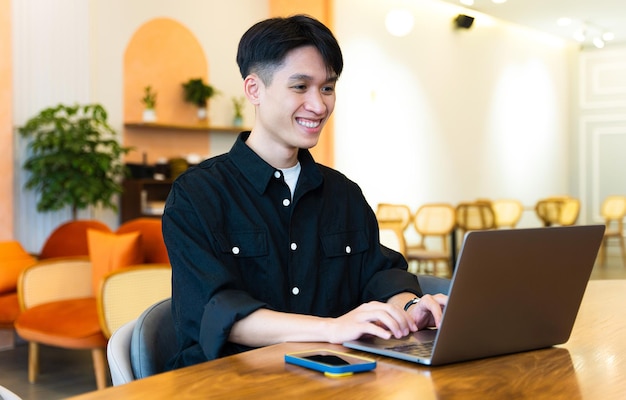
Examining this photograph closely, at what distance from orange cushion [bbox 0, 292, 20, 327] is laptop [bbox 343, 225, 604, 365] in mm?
4027

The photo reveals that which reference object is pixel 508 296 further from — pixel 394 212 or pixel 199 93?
pixel 394 212

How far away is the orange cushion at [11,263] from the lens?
519 cm

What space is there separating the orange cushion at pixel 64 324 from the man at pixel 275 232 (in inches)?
101

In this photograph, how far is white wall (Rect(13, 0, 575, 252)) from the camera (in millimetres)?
6637

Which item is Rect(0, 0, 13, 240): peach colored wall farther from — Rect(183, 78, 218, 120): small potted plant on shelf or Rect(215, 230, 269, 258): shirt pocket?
Rect(215, 230, 269, 258): shirt pocket

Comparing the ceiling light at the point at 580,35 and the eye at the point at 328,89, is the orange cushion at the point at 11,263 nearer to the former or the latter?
the eye at the point at 328,89

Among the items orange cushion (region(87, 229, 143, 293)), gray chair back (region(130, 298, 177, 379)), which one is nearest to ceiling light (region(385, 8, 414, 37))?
orange cushion (region(87, 229, 143, 293))

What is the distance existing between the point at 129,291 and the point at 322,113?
8.63ft

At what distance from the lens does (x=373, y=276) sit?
6.22 ft

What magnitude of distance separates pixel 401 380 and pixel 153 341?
604 millimetres

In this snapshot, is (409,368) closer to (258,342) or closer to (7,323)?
(258,342)

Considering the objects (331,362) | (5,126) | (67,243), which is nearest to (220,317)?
(331,362)

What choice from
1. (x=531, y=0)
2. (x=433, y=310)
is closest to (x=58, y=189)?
(x=433, y=310)

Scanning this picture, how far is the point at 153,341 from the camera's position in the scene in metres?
1.55
